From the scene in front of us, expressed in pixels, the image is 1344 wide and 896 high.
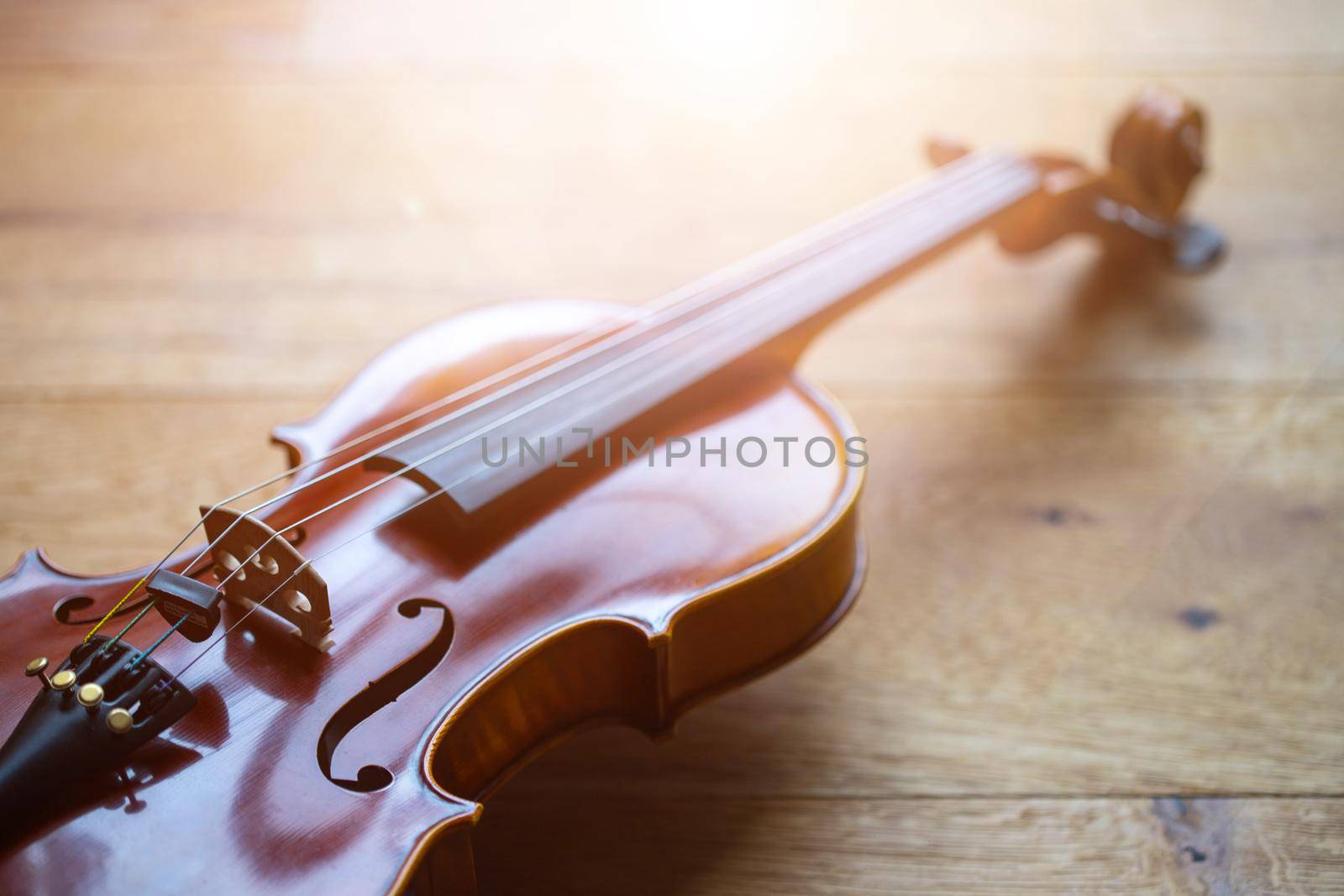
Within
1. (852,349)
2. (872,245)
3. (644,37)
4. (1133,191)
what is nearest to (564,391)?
(872,245)

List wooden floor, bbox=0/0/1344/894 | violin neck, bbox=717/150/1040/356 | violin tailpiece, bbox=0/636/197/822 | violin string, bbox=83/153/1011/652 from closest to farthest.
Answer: violin tailpiece, bbox=0/636/197/822 → violin string, bbox=83/153/1011/652 → wooden floor, bbox=0/0/1344/894 → violin neck, bbox=717/150/1040/356

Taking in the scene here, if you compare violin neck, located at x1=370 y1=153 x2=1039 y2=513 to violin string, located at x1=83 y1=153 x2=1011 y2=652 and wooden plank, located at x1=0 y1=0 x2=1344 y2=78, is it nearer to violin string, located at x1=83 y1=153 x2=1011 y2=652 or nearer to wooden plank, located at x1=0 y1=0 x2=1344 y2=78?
violin string, located at x1=83 y1=153 x2=1011 y2=652

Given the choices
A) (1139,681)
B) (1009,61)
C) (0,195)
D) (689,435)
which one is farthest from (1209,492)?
(0,195)

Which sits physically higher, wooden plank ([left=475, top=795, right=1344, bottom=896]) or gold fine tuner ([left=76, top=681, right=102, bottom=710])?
gold fine tuner ([left=76, top=681, right=102, bottom=710])

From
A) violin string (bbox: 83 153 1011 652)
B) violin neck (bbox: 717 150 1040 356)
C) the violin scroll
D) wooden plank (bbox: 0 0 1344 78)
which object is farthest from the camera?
wooden plank (bbox: 0 0 1344 78)

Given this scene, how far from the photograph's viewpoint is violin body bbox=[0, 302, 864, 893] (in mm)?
600

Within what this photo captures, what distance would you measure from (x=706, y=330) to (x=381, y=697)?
462mm

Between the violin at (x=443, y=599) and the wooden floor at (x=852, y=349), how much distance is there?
142mm

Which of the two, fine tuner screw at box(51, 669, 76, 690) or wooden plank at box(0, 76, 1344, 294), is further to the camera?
wooden plank at box(0, 76, 1344, 294)

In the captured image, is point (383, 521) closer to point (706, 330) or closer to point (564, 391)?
point (564, 391)

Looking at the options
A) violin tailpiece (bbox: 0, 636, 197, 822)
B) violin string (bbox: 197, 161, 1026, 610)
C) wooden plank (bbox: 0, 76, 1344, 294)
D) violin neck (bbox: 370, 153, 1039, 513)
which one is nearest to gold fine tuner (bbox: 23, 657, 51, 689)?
violin tailpiece (bbox: 0, 636, 197, 822)

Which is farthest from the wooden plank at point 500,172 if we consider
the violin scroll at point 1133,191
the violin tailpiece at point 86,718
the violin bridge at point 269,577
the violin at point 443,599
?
the violin tailpiece at point 86,718

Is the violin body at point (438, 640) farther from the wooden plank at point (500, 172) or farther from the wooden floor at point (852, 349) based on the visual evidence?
the wooden plank at point (500, 172)

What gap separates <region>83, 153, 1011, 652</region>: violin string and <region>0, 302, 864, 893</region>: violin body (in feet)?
0.06
